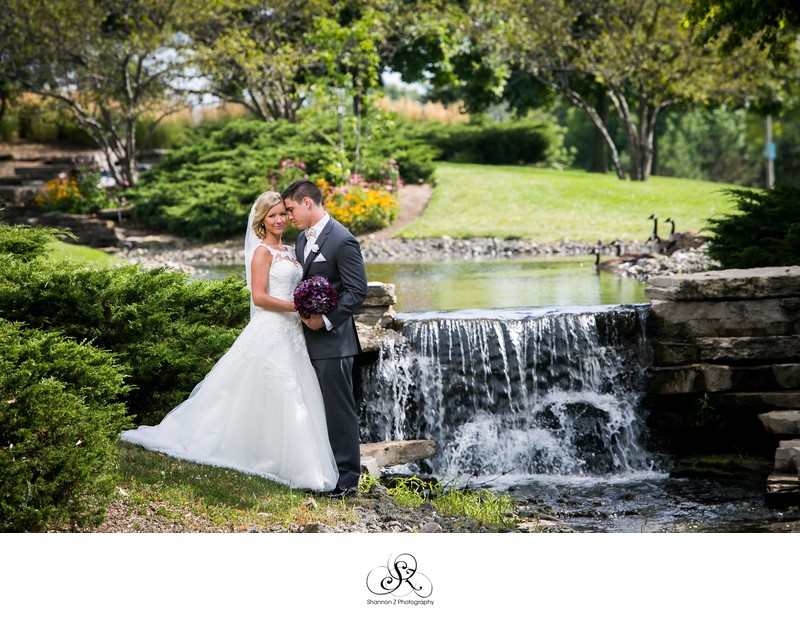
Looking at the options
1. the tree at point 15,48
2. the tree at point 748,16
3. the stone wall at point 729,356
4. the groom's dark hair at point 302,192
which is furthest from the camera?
the tree at point 15,48

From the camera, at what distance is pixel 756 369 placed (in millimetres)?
8672

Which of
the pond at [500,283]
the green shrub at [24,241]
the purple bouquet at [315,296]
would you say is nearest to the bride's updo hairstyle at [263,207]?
the purple bouquet at [315,296]

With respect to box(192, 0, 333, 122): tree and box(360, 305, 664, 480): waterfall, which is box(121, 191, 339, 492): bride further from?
box(192, 0, 333, 122): tree

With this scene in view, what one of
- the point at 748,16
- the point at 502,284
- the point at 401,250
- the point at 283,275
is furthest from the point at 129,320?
the point at 401,250

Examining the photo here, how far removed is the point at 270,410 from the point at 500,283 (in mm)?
8074

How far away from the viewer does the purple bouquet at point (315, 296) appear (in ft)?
19.3

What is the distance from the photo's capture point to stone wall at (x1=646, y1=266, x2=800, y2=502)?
8.66 metres

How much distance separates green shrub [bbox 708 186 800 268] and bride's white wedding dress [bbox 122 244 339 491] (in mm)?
6388

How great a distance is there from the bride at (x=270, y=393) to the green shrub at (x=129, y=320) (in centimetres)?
113

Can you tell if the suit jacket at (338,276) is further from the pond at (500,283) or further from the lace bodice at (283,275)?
the pond at (500,283)

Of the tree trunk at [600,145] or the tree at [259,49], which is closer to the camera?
the tree at [259,49]

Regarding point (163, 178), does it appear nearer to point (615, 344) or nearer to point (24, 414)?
point (615, 344)

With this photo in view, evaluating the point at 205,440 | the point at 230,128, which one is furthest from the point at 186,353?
the point at 230,128

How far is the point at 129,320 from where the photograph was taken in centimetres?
770
